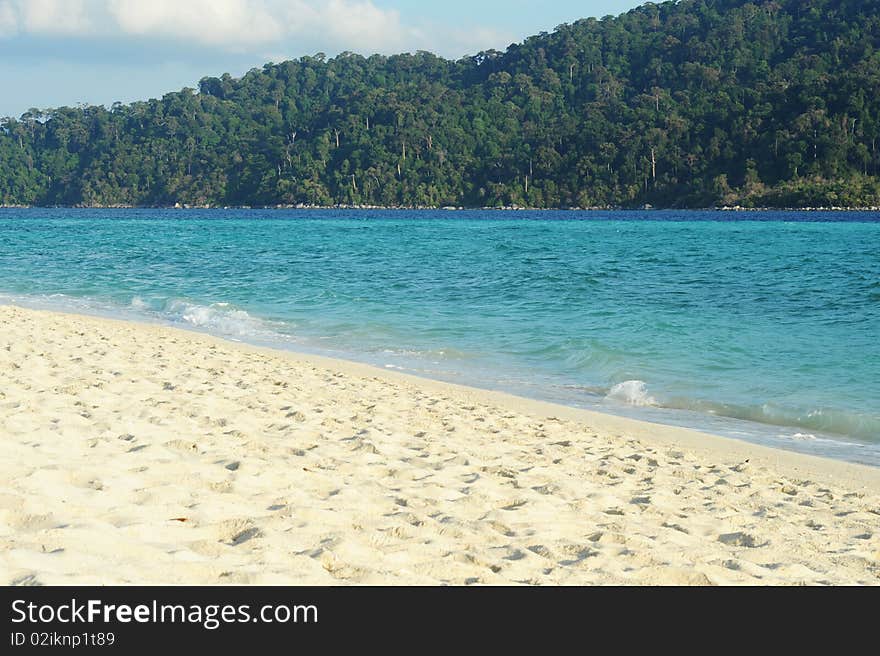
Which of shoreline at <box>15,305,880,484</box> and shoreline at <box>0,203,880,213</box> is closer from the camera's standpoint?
shoreline at <box>15,305,880,484</box>

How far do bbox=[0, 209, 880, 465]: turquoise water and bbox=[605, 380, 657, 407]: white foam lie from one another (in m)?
0.02

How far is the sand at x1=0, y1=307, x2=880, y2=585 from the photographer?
4.03m

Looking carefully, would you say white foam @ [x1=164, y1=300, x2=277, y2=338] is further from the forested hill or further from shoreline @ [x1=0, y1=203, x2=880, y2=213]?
the forested hill

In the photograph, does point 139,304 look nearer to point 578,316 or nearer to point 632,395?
point 578,316

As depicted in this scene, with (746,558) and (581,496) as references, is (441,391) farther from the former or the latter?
(746,558)

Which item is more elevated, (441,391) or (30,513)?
(30,513)

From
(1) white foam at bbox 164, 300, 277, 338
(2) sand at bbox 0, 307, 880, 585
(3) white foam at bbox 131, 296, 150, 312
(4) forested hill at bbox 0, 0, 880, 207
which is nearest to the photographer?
(2) sand at bbox 0, 307, 880, 585

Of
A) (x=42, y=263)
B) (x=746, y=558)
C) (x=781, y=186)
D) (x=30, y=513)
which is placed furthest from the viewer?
(x=781, y=186)

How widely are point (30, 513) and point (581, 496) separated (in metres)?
3.20

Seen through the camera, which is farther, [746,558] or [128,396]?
[128,396]

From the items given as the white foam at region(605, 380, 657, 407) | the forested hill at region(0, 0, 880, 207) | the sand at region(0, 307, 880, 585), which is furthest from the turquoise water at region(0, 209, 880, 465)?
the forested hill at region(0, 0, 880, 207)
